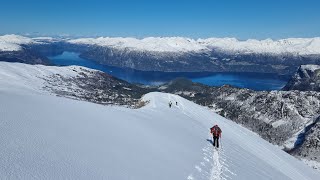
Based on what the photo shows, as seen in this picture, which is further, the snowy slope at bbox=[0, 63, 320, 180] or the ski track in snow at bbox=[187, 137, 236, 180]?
the ski track in snow at bbox=[187, 137, 236, 180]

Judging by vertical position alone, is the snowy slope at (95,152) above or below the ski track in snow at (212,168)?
above

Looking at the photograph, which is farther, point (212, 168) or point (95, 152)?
point (212, 168)

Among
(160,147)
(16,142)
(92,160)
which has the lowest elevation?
(160,147)

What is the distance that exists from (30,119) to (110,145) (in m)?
5.86

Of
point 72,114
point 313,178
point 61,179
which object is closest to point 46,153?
point 61,179

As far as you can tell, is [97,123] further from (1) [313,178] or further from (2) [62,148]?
(1) [313,178]

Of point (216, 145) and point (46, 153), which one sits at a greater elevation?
point (46, 153)

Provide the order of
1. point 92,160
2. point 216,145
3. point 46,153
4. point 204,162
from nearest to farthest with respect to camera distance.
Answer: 1. point 46,153
2. point 92,160
3. point 204,162
4. point 216,145

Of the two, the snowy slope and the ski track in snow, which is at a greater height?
the snowy slope

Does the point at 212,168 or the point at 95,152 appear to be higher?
the point at 95,152

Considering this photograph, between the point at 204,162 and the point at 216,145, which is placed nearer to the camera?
the point at 204,162

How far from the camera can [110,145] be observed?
25.0 metres

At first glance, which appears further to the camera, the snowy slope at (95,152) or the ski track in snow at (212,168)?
the ski track in snow at (212,168)

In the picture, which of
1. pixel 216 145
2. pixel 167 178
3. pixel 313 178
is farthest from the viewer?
pixel 313 178
